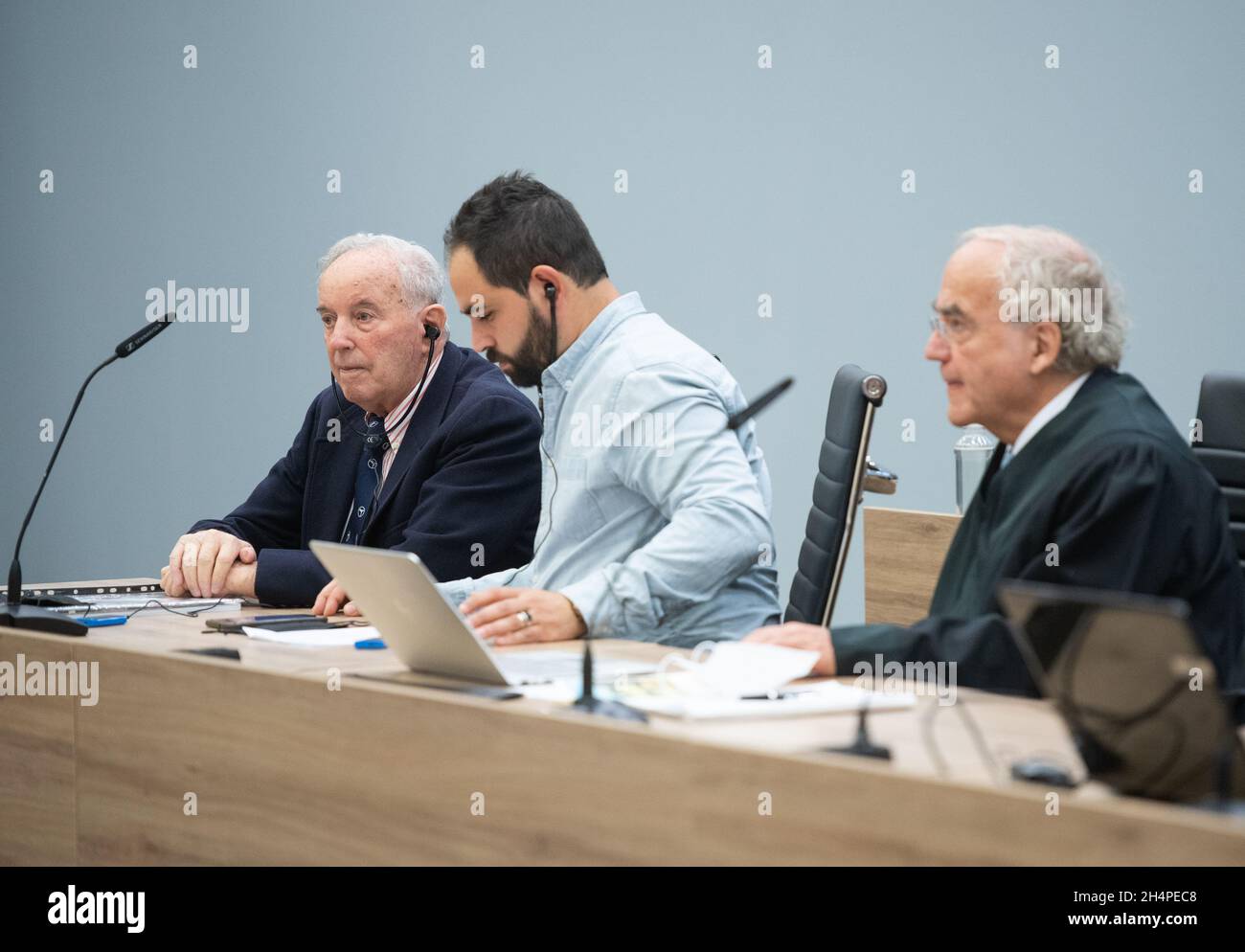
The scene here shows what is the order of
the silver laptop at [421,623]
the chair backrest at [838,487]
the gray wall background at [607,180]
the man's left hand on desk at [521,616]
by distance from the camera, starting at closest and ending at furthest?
the silver laptop at [421,623]
the man's left hand on desk at [521,616]
the chair backrest at [838,487]
the gray wall background at [607,180]

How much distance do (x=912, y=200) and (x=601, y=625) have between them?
228 centimetres

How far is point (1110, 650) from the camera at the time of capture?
3.79 feet

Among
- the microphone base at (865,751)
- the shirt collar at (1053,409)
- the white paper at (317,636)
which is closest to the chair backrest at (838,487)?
the shirt collar at (1053,409)

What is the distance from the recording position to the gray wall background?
150 inches

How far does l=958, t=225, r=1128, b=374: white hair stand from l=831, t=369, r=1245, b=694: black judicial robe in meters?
0.07

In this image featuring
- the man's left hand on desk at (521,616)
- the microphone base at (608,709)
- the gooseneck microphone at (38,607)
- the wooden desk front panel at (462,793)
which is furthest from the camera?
the gooseneck microphone at (38,607)

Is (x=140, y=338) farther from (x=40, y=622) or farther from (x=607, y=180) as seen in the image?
(x=607, y=180)

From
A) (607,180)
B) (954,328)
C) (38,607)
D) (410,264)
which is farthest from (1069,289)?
(607,180)

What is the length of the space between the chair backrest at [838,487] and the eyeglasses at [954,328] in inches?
13.9

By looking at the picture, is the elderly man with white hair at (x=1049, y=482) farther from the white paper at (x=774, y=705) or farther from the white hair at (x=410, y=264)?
the white hair at (x=410, y=264)

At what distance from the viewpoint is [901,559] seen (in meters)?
3.75

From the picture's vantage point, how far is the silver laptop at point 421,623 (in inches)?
67.0

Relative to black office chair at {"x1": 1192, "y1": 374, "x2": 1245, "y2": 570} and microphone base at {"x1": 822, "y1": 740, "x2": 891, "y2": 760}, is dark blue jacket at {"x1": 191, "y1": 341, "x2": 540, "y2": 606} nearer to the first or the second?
black office chair at {"x1": 1192, "y1": 374, "x2": 1245, "y2": 570}
